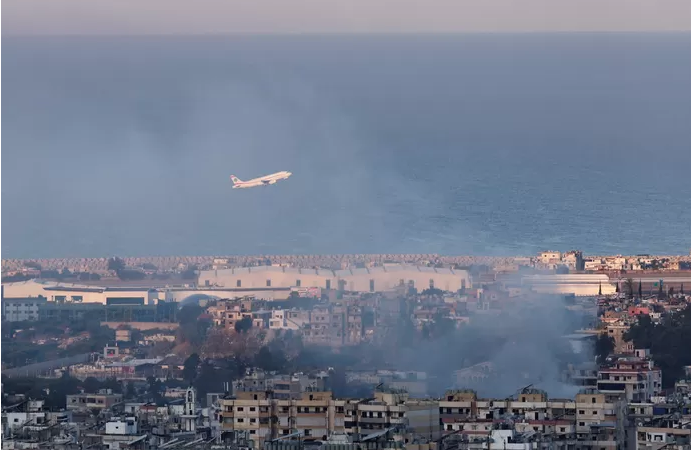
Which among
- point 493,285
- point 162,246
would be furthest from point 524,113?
point 493,285

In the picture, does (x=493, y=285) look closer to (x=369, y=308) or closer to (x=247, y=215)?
(x=369, y=308)

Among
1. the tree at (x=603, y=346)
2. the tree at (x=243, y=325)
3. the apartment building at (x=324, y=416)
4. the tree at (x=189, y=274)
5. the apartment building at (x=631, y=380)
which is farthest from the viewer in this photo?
the tree at (x=189, y=274)

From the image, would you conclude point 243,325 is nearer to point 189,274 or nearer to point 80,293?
point 80,293

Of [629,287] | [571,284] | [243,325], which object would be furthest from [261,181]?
[243,325]

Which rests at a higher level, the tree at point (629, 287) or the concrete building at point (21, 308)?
the tree at point (629, 287)

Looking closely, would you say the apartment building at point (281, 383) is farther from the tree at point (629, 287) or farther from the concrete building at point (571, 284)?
the tree at point (629, 287)

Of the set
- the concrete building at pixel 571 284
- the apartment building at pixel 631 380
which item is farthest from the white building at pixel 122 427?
the concrete building at pixel 571 284

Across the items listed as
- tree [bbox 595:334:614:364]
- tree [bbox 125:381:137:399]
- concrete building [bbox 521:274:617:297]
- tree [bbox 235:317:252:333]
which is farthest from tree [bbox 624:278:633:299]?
tree [bbox 125:381:137:399]
